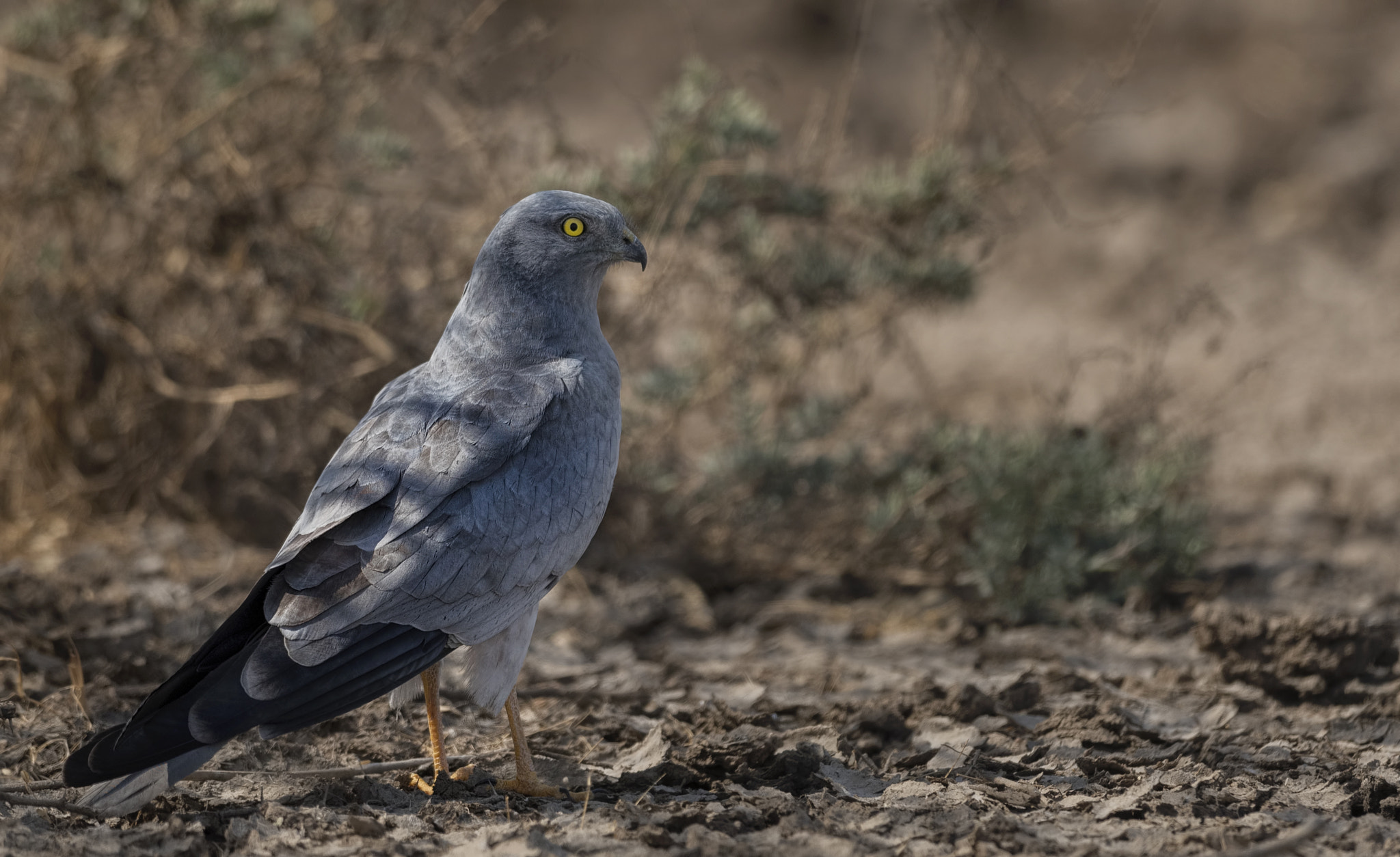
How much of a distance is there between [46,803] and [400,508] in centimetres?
112

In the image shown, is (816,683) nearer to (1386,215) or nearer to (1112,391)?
(1112,391)

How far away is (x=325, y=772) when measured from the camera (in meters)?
3.56

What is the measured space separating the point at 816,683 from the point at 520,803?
63.3 inches

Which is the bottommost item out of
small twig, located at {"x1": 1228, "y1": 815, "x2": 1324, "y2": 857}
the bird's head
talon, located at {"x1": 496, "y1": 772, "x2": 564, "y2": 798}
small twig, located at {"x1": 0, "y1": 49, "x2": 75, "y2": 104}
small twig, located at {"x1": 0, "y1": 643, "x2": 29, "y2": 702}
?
small twig, located at {"x1": 0, "y1": 643, "x2": 29, "y2": 702}

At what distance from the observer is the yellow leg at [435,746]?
12.0 ft

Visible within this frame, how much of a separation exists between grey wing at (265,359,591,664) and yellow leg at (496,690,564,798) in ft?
1.11

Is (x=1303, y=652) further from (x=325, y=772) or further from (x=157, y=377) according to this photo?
(x=157, y=377)

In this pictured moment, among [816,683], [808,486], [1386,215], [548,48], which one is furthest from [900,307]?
[548,48]

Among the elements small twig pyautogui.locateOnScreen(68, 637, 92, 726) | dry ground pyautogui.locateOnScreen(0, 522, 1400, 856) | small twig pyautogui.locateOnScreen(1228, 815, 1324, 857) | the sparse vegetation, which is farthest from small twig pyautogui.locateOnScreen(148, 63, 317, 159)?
small twig pyautogui.locateOnScreen(1228, 815, 1324, 857)

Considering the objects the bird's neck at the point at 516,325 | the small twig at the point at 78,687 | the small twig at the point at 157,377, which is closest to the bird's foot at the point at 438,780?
the small twig at the point at 78,687

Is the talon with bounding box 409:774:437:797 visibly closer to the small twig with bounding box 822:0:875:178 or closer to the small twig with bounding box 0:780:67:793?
the small twig with bounding box 0:780:67:793

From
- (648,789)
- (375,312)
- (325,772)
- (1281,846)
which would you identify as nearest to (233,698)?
(325,772)

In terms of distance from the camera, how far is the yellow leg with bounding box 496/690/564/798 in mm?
3609

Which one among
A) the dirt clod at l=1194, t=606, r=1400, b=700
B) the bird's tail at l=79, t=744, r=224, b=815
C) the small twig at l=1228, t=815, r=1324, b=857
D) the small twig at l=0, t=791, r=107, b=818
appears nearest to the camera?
the small twig at l=1228, t=815, r=1324, b=857
